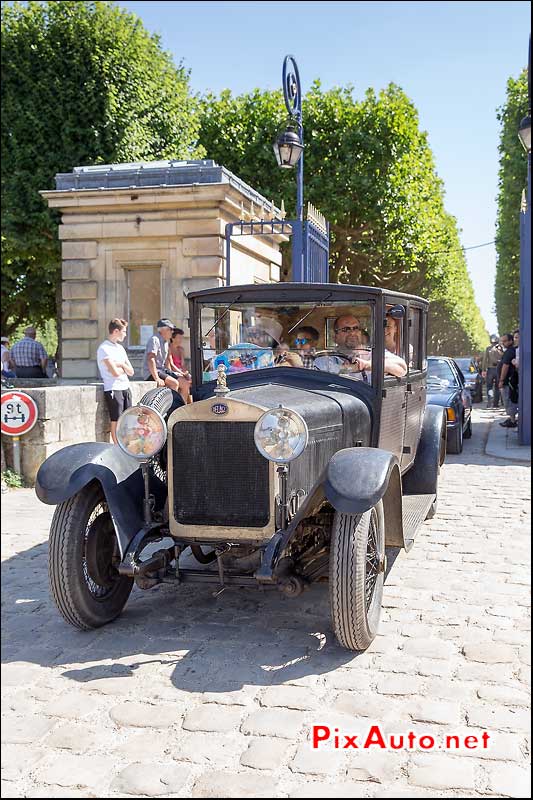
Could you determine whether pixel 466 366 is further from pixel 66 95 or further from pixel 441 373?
pixel 66 95

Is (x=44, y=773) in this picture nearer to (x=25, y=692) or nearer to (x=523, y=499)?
(x=25, y=692)

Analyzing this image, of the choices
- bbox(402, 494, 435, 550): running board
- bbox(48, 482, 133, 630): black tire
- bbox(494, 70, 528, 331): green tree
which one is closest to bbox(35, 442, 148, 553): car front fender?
bbox(48, 482, 133, 630): black tire

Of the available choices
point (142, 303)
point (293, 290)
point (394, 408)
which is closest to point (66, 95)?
point (142, 303)

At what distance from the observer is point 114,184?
15.5 meters

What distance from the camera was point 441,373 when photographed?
13406 millimetres

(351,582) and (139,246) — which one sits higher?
(139,246)

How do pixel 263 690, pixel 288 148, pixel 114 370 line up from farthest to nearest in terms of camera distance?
pixel 288 148 < pixel 114 370 < pixel 263 690

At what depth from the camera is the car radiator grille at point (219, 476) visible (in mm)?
4316

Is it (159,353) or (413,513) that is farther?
(159,353)

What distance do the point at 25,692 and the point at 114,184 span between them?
1315cm

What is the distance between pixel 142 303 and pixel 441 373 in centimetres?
598

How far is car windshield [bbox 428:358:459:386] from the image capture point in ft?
42.2

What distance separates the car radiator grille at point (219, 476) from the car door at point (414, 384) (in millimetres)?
2291

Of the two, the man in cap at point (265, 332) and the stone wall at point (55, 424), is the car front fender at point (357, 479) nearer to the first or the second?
the man in cap at point (265, 332)
